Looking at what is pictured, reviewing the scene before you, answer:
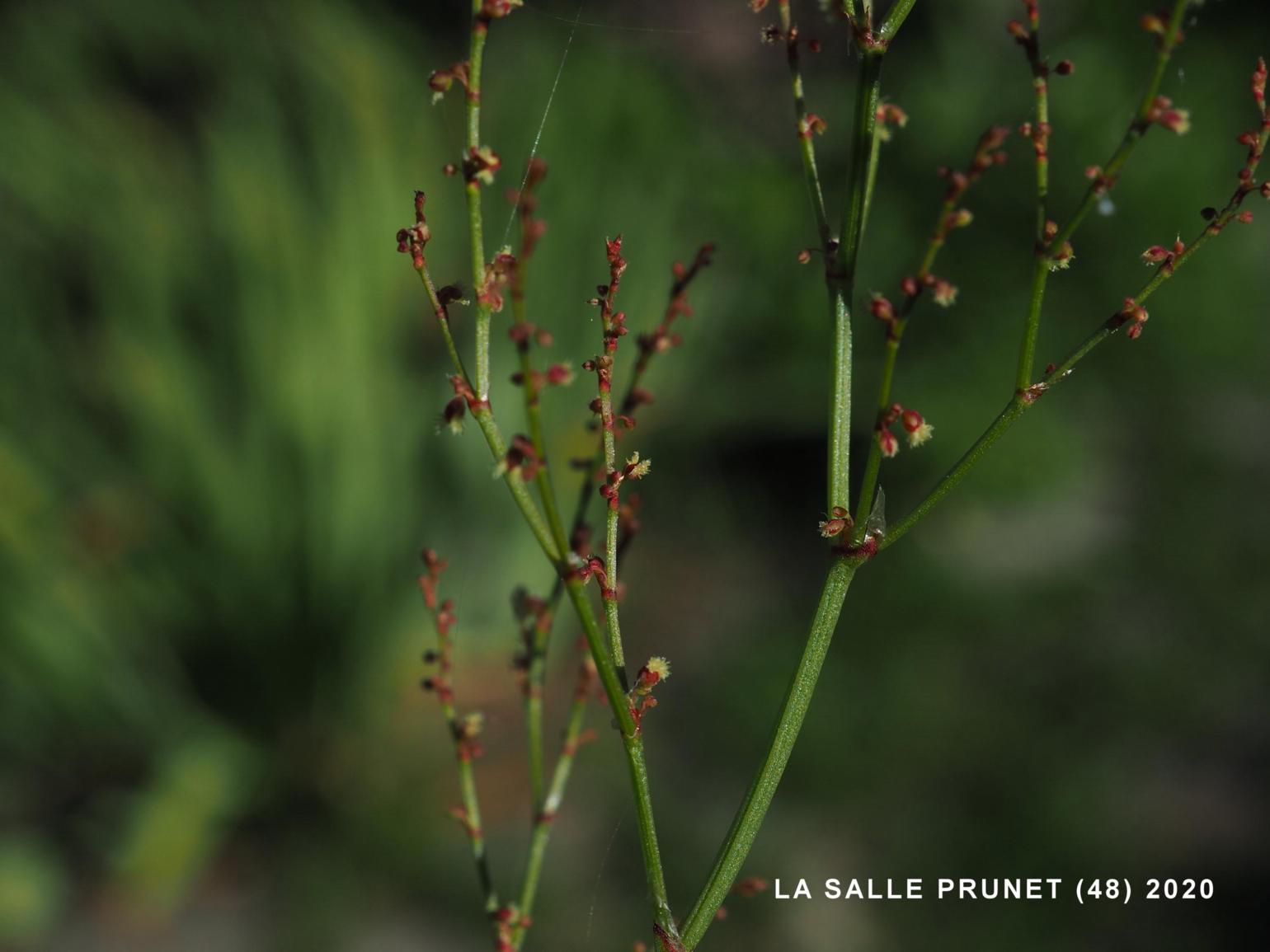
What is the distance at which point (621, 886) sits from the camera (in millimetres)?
2570

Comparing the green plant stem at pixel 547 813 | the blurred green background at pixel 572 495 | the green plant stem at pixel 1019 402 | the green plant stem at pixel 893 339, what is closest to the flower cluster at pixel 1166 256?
the green plant stem at pixel 1019 402

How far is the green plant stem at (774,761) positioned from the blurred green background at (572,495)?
73.4 inches

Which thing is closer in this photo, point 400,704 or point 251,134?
point 400,704

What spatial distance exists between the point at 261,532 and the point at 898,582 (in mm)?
1726

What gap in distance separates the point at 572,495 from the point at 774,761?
7.59ft

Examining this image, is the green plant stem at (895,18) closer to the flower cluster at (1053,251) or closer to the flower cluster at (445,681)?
the flower cluster at (1053,251)

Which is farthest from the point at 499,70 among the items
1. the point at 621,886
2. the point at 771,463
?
the point at 621,886

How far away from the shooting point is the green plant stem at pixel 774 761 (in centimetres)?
69

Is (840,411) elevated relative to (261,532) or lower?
lower

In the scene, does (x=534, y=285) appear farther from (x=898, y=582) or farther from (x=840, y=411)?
(x=840, y=411)

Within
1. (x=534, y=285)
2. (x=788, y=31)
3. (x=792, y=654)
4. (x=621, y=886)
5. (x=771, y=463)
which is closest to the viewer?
(x=788, y=31)

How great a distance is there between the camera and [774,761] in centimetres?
70

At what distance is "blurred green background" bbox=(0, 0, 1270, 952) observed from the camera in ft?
8.59

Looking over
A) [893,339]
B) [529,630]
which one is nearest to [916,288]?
[893,339]
